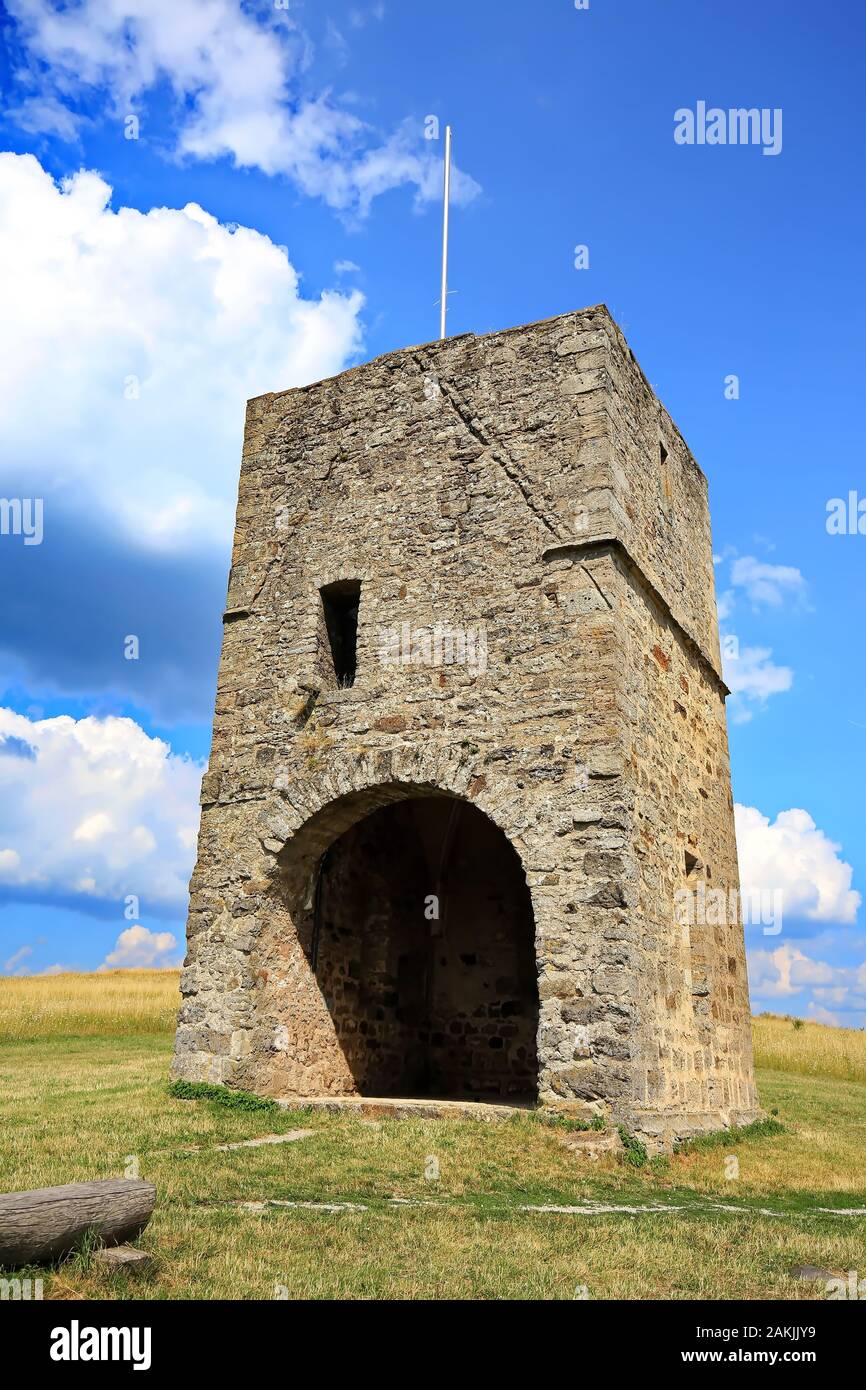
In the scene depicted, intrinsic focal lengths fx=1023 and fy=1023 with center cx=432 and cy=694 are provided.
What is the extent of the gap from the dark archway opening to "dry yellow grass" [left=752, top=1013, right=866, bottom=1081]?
10.9m

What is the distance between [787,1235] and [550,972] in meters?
3.35

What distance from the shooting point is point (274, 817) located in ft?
37.4

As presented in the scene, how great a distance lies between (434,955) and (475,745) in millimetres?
5031

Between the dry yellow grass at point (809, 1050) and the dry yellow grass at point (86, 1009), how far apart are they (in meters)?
13.2

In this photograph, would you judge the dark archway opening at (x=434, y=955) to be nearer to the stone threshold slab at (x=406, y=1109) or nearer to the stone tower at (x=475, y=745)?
the stone tower at (x=475, y=745)

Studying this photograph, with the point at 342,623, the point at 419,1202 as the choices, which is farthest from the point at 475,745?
the point at 419,1202

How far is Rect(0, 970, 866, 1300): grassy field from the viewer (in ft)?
15.7

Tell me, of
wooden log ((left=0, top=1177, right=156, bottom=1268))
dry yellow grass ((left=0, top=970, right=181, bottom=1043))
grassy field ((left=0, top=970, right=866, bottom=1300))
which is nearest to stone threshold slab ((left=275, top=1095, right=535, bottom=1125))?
grassy field ((left=0, top=970, right=866, bottom=1300))

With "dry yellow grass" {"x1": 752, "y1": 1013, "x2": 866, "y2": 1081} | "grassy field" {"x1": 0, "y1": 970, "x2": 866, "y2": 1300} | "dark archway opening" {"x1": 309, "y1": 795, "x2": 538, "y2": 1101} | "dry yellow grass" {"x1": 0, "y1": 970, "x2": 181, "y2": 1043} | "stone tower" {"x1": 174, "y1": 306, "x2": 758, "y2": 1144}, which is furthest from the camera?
"dry yellow grass" {"x1": 752, "y1": 1013, "x2": 866, "y2": 1081}

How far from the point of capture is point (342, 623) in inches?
496

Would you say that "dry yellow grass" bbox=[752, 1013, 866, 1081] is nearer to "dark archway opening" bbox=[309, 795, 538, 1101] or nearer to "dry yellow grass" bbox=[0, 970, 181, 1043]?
"dark archway opening" bbox=[309, 795, 538, 1101]

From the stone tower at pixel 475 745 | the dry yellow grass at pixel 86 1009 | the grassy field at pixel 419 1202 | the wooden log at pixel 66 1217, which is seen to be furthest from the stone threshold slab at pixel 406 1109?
the dry yellow grass at pixel 86 1009

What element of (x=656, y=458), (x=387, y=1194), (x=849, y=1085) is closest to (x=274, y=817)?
(x=387, y=1194)

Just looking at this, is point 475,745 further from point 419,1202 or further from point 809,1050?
point 809,1050
